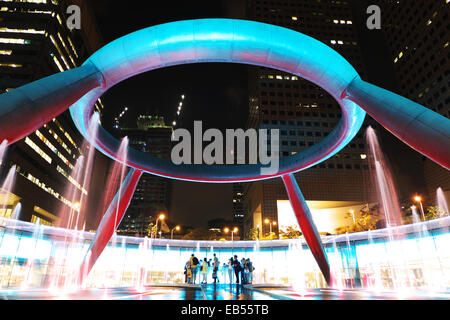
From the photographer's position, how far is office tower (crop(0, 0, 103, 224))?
6072cm

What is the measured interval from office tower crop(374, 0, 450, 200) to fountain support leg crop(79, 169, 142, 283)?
7999 centimetres

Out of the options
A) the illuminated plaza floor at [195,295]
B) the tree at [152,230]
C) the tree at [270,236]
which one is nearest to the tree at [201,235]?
the tree at [152,230]

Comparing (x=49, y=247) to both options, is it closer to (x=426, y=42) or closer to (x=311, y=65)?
(x=311, y=65)

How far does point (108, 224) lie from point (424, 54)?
108 m

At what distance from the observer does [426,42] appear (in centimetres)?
9062

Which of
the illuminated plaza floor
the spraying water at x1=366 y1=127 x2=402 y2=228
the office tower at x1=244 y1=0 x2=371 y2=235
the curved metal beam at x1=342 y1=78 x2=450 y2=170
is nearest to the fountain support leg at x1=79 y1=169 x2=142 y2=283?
the illuminated plaza floor

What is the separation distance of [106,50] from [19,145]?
6089 cm

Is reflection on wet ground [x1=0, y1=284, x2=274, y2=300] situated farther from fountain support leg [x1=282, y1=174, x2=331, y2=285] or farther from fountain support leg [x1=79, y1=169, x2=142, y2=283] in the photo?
fountain support leg [x1=282, y1=174, x2=331, y2=285]

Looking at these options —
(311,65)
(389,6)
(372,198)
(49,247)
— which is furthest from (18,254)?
(389,6)

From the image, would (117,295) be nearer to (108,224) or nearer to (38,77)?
(108,224)

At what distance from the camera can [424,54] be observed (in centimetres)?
9119

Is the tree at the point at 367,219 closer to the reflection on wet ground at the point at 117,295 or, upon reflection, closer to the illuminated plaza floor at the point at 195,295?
the illuminated plaza floor at the point at 195,295

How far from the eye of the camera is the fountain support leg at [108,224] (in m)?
18.1

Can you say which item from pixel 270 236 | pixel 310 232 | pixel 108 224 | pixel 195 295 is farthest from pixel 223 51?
pixel 270 236
